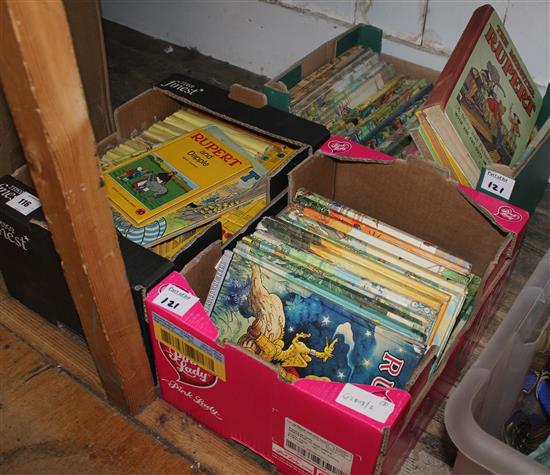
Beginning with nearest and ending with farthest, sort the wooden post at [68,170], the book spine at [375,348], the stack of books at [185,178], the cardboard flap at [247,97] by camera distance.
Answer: the wooden post at [68,170] → the book spine at [375,348] → the stack of books at [185,178] → the cardboard flap at [247,97]

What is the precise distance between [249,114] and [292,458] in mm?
726

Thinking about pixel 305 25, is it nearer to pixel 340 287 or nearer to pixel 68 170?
pixel 340 287

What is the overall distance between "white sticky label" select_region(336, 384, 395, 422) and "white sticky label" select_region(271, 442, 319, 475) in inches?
7.8

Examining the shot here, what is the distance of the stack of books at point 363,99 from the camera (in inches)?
66.2

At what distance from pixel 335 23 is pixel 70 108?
1441 mm

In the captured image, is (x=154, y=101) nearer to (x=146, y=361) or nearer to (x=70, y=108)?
(x=146, y=361)

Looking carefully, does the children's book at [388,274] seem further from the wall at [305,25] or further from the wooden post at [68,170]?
the wall at [305,25]

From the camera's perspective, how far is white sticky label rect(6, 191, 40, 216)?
1220 millimetres

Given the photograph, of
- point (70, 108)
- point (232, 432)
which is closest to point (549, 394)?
point (232, 432)

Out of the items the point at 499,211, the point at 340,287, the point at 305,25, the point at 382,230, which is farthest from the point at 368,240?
the point at 305,25

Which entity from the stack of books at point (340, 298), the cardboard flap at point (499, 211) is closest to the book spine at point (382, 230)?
the stack of books at point (340, 298)

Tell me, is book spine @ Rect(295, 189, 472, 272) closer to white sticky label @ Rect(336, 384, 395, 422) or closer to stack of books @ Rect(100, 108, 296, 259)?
stack of books @ Rect(100, 108, 296, 259)

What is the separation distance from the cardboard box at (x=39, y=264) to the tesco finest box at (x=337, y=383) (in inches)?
1.3

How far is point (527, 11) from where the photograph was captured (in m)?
1.72
